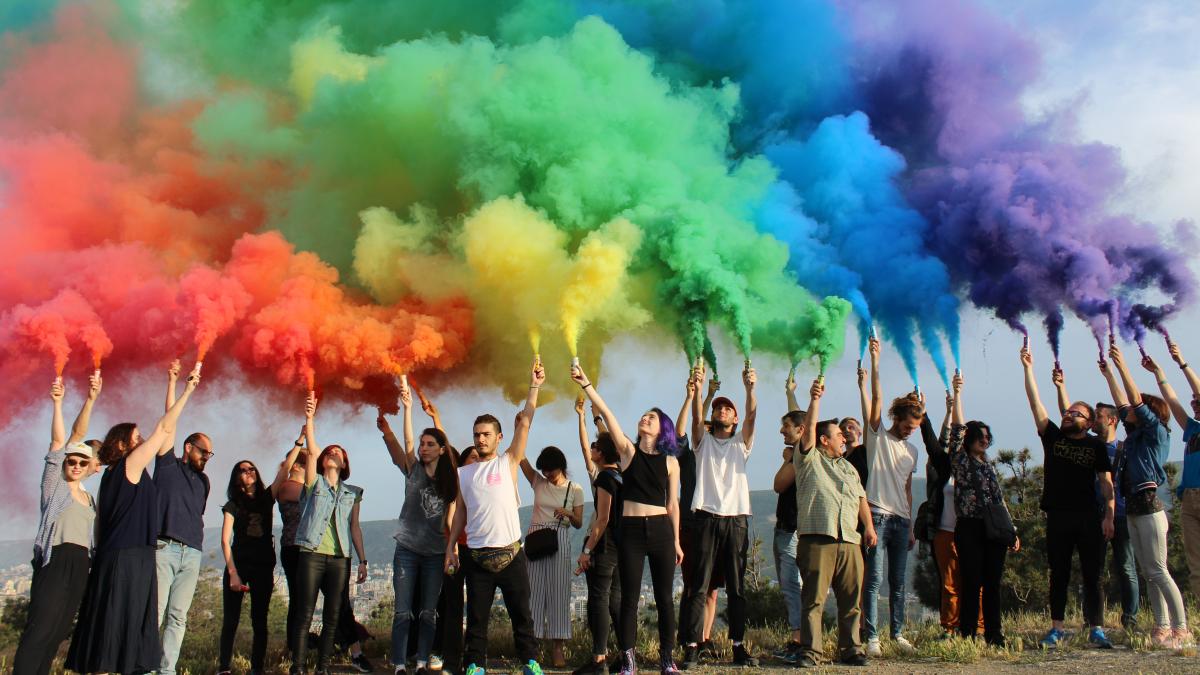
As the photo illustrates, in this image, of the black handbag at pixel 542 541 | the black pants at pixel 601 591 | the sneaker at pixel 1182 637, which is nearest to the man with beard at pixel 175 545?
the black handbag at pixel 542 541

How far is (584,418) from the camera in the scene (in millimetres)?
10219

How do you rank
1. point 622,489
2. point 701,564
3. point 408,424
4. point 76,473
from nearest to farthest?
point 76,473 → point 622,489 → point 701,564 → point 408,424

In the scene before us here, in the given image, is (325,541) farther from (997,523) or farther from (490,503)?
(997,523)

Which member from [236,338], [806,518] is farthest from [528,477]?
[236,338]

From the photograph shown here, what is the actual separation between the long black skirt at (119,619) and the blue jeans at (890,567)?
582 cm

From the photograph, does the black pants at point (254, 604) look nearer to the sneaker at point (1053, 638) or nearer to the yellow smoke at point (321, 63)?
the yellow smoke at point (321, 63)

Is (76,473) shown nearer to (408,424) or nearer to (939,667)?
(408,424)

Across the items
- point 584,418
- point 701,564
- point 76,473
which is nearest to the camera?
point 76,473

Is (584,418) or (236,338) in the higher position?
(236,338)

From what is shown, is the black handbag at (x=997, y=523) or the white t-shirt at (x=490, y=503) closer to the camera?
the white t-shirt at (x=490, y=503)

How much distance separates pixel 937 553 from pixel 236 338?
843cm

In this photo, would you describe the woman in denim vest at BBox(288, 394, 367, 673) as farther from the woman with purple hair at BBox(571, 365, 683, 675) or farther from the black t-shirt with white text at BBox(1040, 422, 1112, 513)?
the black t-shirt with white text at BBox(1040, 422, 1112, 513)

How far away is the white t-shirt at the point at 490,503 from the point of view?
749cm

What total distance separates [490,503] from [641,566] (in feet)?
4.13
